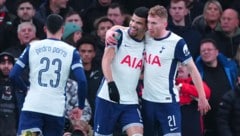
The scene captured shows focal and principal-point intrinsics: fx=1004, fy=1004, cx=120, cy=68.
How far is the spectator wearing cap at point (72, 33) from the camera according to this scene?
15775 mm

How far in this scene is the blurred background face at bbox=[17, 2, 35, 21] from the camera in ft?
54.7

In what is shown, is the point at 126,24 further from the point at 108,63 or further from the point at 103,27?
the point at 108,63

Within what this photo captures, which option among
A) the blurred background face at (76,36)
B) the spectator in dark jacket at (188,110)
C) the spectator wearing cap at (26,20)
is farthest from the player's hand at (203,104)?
the spectator wearing cap at (26,20)

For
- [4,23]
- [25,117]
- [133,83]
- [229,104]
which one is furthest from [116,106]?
[4,23]

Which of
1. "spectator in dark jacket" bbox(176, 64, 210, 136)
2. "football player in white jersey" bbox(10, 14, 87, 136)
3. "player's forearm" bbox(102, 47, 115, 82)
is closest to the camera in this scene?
"player's forearm" bbox(102, 47, 115, 82)

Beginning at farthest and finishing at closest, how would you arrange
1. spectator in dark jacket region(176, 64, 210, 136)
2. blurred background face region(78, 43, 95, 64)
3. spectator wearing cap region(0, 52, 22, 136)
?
blurred background face region(78, 43, 95, 64), spectator wearing cap region(0, 52, 22, 136), spectator in dark jacket region(176, 64, 210, 136)

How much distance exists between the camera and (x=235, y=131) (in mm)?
14727

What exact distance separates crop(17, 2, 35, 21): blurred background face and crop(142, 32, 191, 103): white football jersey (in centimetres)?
377

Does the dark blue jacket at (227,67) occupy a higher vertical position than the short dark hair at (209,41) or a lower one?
lower

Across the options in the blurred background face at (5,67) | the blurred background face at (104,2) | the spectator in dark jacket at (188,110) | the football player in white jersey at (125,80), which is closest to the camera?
the football player in white jersey at (125,80)

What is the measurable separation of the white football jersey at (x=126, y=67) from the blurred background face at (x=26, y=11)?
370 cm

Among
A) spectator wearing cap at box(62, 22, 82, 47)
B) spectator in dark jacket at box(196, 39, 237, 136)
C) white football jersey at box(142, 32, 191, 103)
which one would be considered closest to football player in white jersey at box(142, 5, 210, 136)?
white football jersey at box(142, 32, 191, 103)

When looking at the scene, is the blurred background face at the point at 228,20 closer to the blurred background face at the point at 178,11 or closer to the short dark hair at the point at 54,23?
the blurred background face at the point at 178,11

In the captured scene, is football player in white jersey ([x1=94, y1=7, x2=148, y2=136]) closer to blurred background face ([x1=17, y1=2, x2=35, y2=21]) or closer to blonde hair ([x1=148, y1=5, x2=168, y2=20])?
blonde hair ([x1=148, y1=5, x2=168, y2=20])
